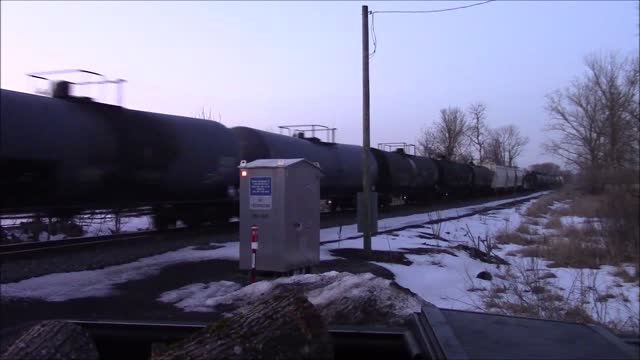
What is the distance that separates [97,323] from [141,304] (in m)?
5.85

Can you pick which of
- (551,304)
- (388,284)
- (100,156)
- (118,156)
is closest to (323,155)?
(118,156)

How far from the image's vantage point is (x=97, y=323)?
11.3ft

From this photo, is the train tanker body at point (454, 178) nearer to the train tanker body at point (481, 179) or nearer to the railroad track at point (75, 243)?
the train tanker body at point (481, 179)

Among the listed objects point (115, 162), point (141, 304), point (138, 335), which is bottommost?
point (141, 304)

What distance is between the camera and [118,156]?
49.9 feet

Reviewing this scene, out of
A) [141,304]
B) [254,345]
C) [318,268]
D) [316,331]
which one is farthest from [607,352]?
[318,268]

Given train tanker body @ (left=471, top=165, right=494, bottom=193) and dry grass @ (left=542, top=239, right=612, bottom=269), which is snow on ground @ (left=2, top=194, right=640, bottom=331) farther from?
train tanker body @ (left=471, top=165, right=494, bottom=193)

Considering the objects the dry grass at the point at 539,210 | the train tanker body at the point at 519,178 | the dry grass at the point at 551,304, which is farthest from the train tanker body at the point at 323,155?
the train tanker body at the point at 519,178

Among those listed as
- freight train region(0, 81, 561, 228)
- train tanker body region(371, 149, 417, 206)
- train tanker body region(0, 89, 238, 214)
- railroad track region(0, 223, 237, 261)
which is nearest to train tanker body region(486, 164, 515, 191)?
train tanker body region(371, 149, 417, 206)

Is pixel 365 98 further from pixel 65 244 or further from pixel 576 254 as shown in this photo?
pixel 65 244

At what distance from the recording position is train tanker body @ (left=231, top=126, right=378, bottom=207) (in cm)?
2127

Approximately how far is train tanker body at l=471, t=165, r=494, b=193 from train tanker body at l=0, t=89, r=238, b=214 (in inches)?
1449

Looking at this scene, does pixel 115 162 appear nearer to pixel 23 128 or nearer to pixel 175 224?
pixel 23 128

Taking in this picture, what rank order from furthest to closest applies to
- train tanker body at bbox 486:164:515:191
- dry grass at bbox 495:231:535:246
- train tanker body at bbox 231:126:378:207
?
train tanker body at bbox 486:164:515:191 < train tanker body at bbox 231:126:378:207 < dry grass at bbox 495:231:535:246
